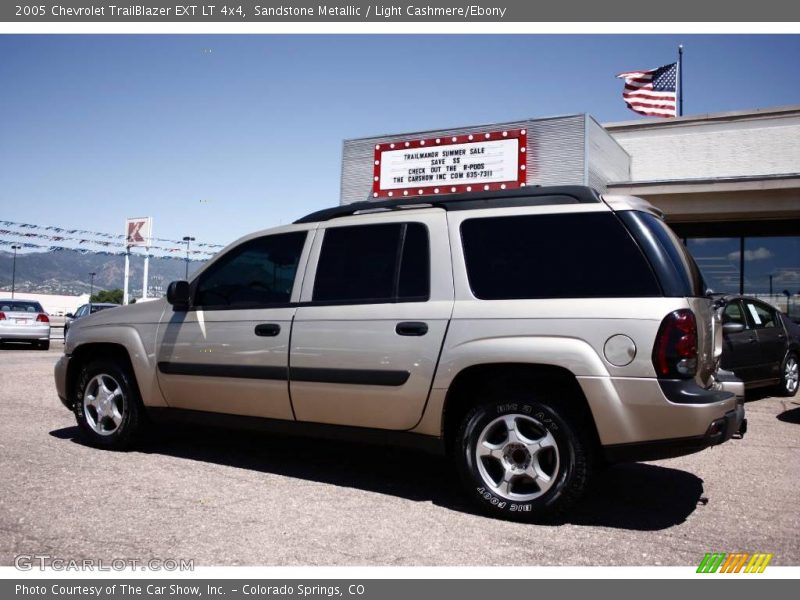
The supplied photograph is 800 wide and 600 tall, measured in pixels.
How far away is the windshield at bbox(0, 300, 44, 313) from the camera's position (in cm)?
1848

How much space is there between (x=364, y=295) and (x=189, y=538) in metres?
1.85

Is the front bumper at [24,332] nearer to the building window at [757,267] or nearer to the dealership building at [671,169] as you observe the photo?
the dealership building at [671,169]

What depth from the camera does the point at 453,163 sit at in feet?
51.1

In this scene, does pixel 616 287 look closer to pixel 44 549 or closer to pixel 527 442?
pixel 527 442

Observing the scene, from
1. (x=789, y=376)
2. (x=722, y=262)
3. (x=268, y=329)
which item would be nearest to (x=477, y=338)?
(x=268, y=329)

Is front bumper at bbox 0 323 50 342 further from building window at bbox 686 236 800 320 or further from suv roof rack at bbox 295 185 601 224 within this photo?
building window at bbox 686 236 800 320

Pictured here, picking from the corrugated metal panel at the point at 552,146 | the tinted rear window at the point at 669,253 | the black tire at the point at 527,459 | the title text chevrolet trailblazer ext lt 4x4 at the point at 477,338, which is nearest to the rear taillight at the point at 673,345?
the title text chevrolet trailblazer ext lt 4x4 at the point at 477,338

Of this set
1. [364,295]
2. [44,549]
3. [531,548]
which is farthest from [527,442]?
[44,549]

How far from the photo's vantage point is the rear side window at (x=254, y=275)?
16.6 feet

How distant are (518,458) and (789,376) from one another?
311 inches

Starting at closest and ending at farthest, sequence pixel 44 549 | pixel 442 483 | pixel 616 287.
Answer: pixel 44 549, pixel 616 287, pixel 442 483

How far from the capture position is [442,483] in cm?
492

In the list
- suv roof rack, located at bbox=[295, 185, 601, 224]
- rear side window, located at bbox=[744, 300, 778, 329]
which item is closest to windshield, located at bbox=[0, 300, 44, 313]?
suv roof rack, located at bbox=[295, 185, 601, 224]
